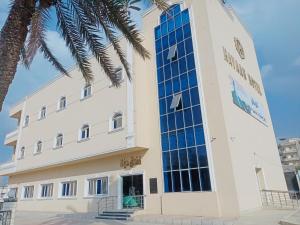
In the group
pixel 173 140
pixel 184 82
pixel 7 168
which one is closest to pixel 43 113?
pixel 7 168

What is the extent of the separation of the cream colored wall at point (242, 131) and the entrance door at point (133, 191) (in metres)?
6.42

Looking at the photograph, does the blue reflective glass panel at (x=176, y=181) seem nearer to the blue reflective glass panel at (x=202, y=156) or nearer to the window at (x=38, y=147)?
the blue reflective glass panel at (x=202, y=156)

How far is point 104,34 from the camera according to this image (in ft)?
28.1

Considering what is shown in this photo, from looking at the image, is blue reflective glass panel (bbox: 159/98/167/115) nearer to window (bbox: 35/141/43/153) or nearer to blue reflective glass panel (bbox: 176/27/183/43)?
blue reflective glass panel (bbox: 176/27/183/43)

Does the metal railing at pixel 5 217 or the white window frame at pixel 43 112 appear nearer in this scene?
the metal railing at pixel 5 217

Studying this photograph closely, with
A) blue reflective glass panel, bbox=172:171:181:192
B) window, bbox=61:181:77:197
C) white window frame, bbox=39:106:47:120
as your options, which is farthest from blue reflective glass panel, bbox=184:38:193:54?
white window frame, bbox=39:106:47:120

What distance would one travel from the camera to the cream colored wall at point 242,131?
14058mm

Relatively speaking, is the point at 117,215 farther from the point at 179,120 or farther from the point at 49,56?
the point at 49,56

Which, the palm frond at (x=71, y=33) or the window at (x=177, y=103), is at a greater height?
the window at (x=177, y=103)

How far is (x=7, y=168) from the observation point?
92.6 ft

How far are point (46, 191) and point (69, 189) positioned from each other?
13.2ft

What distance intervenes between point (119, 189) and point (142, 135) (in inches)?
160

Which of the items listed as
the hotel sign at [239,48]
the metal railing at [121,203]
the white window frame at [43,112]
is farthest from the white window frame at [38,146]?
the hotel sign at [239,48]

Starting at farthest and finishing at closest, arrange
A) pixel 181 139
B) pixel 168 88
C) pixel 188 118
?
pixel 168 88 < pixel 188 118 < pixel 181 139
